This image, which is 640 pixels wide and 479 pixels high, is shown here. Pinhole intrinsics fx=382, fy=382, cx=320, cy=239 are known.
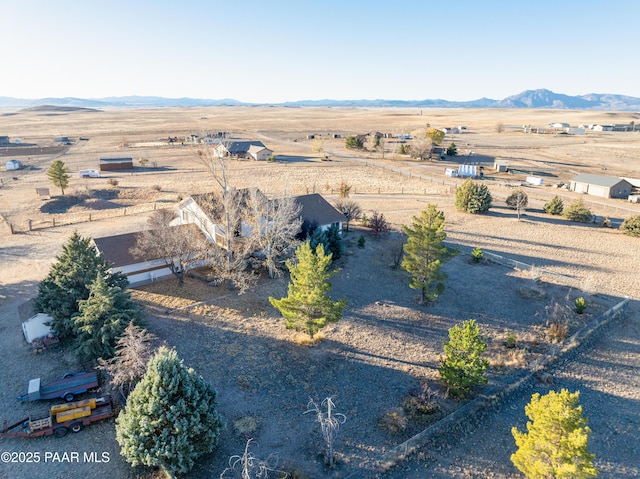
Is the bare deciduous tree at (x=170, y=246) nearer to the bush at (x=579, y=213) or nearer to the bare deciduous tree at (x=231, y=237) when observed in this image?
the bare deciduous tree at (x=231, y=237)

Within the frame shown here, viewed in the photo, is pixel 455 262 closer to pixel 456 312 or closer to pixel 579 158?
pixel 456 312

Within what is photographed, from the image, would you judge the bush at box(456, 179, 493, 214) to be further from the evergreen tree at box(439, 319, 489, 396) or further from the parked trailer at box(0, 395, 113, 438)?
the parked trailer at box(0, 395, 113, 438)

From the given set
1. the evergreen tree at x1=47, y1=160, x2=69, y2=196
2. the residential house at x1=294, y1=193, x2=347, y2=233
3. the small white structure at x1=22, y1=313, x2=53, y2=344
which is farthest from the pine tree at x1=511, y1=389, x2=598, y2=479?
the evergreen tree at x1=47, y1=160, x2=69, y2=196

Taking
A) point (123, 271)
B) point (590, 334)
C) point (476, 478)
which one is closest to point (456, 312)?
point (590, 334)

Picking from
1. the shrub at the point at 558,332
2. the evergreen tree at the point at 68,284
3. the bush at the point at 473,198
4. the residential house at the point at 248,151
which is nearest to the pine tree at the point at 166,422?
the evergreen tree at the point at 68,284

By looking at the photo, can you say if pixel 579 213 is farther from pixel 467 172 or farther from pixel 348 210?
pixel 348 210

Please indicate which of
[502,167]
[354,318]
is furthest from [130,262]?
[502,167]
